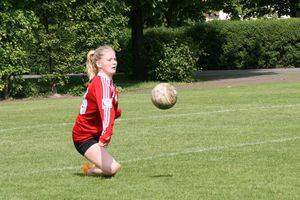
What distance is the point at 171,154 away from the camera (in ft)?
40.5

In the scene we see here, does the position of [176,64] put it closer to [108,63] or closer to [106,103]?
[108,63]

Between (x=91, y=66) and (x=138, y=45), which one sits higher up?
(x=91, y=66)

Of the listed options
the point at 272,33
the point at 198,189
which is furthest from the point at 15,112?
the point at 272,33

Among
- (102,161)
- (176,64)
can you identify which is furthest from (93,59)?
(176,64)

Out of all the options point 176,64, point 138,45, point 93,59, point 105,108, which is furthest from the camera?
point 138,45

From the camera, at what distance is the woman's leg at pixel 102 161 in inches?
396

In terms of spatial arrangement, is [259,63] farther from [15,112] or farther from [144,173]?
[144,173]

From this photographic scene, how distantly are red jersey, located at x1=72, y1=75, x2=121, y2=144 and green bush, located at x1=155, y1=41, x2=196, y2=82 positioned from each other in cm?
2371

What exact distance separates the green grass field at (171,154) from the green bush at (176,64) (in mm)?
12174

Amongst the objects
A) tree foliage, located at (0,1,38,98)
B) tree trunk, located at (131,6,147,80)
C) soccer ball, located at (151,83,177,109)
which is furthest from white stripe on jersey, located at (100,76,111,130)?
tree trunk, located at (131,6,147,80)

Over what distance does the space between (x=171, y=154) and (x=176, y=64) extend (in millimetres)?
21923

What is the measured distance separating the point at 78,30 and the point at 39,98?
3.25m

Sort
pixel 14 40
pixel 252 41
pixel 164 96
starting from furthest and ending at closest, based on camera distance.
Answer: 1. pixel 252 41
2. pixel 14 40
3. pixel 164 96

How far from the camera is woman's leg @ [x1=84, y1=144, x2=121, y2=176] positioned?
10.1 metres
